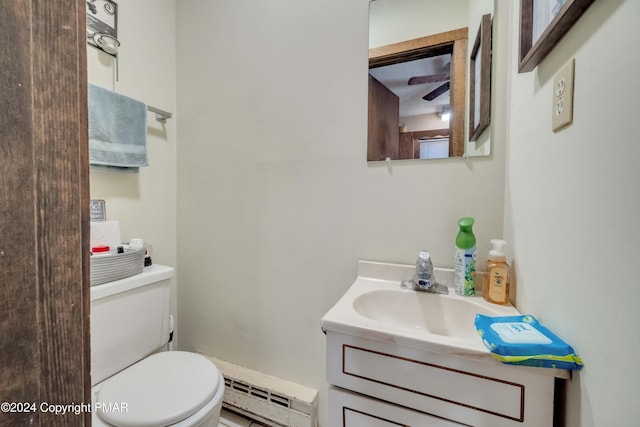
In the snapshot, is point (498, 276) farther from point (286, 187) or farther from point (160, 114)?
point (160, 114)

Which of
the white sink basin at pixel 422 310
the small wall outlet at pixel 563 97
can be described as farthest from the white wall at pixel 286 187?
the small wall outlet at pixel 563 97

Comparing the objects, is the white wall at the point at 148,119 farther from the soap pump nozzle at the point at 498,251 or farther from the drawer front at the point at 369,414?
the soap pump nozzle at the point at 498,251

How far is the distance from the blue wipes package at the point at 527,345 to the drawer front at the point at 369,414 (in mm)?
218

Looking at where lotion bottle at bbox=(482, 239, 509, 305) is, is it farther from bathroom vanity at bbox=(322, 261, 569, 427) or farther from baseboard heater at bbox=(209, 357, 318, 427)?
baseboard heater at bbox=(209, 357, 318, 427)

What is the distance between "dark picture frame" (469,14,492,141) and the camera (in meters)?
0.93

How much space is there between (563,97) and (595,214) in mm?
251

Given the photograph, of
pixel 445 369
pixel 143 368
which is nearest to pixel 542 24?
pixel 445 369

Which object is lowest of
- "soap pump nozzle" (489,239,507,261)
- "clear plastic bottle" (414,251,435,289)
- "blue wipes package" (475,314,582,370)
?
"blue wipes package" (475,314,582,370)

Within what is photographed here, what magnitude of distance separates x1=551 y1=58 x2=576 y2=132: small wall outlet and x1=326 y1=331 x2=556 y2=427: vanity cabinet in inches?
19.4

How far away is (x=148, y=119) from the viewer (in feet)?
4.51

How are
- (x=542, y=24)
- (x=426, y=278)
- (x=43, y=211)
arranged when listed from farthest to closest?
(x=426, y=278) < (x=542, y=24) < (x=43, y=211)

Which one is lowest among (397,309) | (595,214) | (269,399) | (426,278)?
(269,399)

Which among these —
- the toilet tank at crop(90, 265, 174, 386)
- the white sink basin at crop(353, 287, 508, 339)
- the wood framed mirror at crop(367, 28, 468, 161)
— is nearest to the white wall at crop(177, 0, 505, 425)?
the wood framed mirror at crop(367, 28, 468, 161)

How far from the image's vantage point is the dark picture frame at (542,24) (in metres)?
0.48
